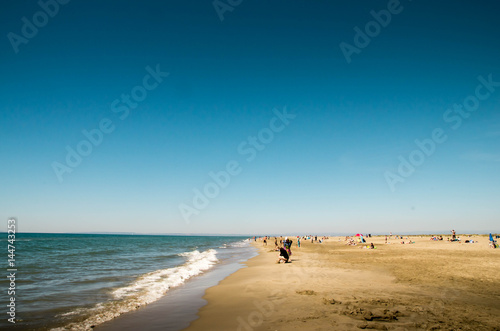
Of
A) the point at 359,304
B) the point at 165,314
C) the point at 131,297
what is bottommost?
the point at 131,297

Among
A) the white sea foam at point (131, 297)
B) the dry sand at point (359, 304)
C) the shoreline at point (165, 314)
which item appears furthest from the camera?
the white sea foam at point (131, 297)

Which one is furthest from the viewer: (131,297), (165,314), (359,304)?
(131,297)

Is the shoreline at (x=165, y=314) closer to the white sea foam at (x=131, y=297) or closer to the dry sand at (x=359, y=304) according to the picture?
the white sea foam at (x=131, y=297)

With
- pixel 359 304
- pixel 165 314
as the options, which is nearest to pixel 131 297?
pixel 165 314

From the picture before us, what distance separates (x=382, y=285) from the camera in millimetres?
11523

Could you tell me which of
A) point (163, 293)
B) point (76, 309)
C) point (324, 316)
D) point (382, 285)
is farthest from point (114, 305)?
point (382, 285)

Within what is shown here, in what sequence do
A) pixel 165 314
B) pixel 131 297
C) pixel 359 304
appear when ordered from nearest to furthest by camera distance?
pixel 359 304 < pixel 165 314 < pixel 131 297

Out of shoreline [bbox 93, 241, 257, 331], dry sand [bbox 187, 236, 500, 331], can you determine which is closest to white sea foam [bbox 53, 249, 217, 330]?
shoreline [bbox 93, 241, 257, 331]

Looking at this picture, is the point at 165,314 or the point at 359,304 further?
the point at 165,314

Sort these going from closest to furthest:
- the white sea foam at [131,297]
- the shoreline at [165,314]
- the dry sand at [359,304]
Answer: the dry sand at [359,304]
the shoreline at [165,314]
the white sea foam at [131,297]

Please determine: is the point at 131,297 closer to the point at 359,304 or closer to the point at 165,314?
the point at 165,314

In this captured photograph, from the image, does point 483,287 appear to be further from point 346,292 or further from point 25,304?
point 25,304

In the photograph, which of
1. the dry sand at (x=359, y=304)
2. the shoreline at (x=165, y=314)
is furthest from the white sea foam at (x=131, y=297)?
the dry sand at (x=359, y=304)

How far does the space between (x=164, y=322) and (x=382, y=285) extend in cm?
930
